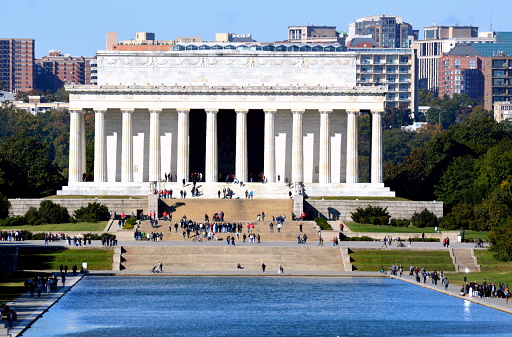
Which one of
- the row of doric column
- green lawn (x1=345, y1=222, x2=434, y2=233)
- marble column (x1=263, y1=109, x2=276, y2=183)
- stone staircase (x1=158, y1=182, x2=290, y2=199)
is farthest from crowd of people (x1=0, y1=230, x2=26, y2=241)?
marble column (x1=263, y1=109, x2=276, y2=183)

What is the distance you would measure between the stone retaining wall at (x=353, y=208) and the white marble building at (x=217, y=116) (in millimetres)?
7057

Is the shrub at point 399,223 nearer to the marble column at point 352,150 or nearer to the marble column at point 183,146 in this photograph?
the marble column at point 352,150

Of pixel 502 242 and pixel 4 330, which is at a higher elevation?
pixel 502 242

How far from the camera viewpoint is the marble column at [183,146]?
163m

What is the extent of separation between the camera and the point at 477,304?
103375 mm

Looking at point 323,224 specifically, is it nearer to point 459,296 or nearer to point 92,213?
point 92,213

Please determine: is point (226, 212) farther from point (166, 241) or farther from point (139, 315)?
point (139, 315)

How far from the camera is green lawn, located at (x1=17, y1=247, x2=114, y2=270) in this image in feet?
405

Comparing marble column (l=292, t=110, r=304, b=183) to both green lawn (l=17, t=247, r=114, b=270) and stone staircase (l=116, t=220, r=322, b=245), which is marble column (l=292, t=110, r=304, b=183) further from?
green lawn (l=17, t=247, r=114, b=270)

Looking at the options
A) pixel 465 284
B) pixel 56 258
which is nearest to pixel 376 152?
pixel 56 258

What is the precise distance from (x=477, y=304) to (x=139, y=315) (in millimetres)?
25333

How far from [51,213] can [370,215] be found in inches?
1327

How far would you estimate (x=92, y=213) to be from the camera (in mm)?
148125

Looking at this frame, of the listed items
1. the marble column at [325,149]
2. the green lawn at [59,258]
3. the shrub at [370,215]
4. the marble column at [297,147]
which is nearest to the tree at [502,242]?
the shrub at [370,215]
